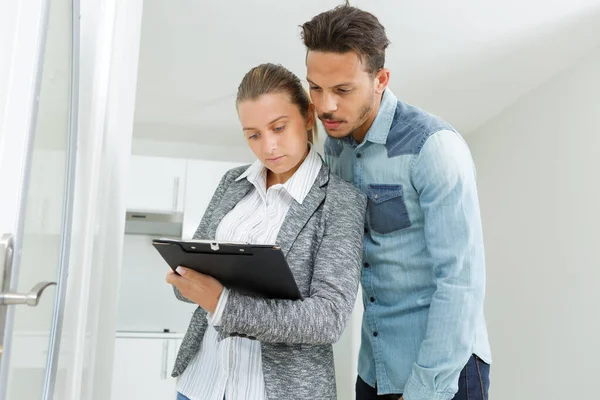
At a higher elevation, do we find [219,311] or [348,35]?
[348,35]

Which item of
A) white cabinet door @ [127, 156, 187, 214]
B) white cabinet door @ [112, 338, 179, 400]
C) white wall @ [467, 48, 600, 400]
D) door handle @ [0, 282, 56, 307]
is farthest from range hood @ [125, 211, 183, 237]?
door handle @ [0, 282, 56, 307]

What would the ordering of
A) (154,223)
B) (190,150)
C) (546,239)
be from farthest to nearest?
(190,150), (154,223), (546,239)

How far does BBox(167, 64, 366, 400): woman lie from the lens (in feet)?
3.39

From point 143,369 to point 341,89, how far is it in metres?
3.16

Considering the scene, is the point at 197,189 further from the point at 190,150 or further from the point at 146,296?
the point at 146,296

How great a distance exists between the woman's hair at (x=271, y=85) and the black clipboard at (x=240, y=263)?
41 cm

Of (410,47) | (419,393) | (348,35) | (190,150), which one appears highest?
(410,47)

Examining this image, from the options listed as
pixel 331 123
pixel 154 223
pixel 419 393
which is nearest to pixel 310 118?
pixel 331 123

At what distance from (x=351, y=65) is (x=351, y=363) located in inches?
126

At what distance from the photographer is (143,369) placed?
3906 mm

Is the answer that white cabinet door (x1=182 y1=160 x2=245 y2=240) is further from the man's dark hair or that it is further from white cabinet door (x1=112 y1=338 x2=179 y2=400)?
the man's dark hair

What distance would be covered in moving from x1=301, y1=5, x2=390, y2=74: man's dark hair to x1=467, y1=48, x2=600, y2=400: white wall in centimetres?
219

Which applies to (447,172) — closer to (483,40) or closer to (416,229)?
(416,229)

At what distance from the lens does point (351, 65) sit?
129 cm
